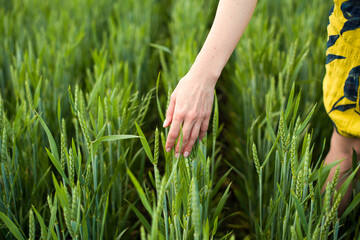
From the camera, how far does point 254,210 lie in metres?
1.17

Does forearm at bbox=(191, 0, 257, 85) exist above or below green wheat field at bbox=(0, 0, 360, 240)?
above

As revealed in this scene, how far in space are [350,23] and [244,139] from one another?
2.34 ft

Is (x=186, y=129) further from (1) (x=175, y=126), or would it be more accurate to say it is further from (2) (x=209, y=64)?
(2) (x=209, y=64)

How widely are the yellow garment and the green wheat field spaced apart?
0.33ft

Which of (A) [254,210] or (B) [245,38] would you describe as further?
(B) [245,38]

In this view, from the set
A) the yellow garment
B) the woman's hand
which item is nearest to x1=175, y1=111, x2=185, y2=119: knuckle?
the woman's hand

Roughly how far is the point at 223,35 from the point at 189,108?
168 millimetres

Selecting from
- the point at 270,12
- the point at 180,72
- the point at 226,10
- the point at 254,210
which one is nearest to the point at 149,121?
the point at 180,72

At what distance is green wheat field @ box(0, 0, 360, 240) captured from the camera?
755mm

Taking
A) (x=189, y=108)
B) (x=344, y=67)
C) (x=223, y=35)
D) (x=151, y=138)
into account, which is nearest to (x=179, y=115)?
(x=189, y=108)

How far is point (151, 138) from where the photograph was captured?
53.1 inches

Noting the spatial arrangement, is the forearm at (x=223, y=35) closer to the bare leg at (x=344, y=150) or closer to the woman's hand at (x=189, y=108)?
the woman's hand at (x=189, y=108)

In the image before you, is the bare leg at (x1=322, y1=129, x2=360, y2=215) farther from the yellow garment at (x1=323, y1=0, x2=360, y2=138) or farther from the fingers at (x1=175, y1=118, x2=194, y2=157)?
the fingers at (x1=175, y1=118, x2=194, y2=157)

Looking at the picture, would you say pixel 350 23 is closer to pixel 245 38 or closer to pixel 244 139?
pixel 244 139
